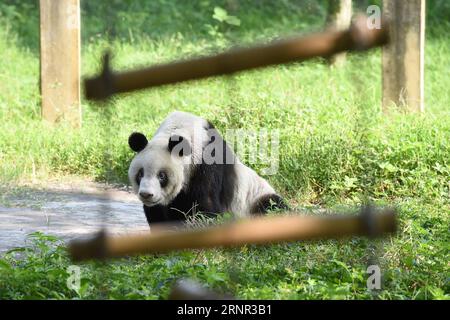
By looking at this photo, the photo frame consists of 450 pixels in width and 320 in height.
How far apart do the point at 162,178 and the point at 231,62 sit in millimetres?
3520

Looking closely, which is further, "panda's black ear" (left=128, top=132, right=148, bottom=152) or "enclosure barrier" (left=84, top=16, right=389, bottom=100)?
"panda's black ear" (left=128, top=132, right=148, bottom=152)

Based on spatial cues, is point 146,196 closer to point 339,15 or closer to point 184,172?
point 184,172

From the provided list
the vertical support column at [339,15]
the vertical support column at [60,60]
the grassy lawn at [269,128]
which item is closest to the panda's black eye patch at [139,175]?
the grassy lawn at [269,128]

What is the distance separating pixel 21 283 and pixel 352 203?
3.09 metres

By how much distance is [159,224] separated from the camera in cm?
621

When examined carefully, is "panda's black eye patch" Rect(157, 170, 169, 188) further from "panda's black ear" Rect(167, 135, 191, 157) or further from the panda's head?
"panda's black ear" Rect(167, 135, 191, 157)

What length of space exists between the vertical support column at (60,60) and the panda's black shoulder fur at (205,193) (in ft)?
10.8

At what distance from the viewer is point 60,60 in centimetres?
934

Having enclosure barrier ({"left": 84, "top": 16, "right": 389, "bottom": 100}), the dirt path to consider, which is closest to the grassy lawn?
enclosure barrier ({"left": 84, "top": 16, "right": 389, "bottom": 100})

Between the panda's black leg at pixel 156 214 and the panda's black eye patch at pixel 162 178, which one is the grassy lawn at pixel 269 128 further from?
the panda's black leg at pixel 156 214

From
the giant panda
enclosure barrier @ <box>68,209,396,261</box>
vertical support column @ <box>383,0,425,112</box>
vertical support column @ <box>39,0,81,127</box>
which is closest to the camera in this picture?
enclosure barrier @ <box>68,209,396,261</box>

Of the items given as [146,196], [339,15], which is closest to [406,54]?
[339,15]

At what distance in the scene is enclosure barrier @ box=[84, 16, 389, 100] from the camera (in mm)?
2580
